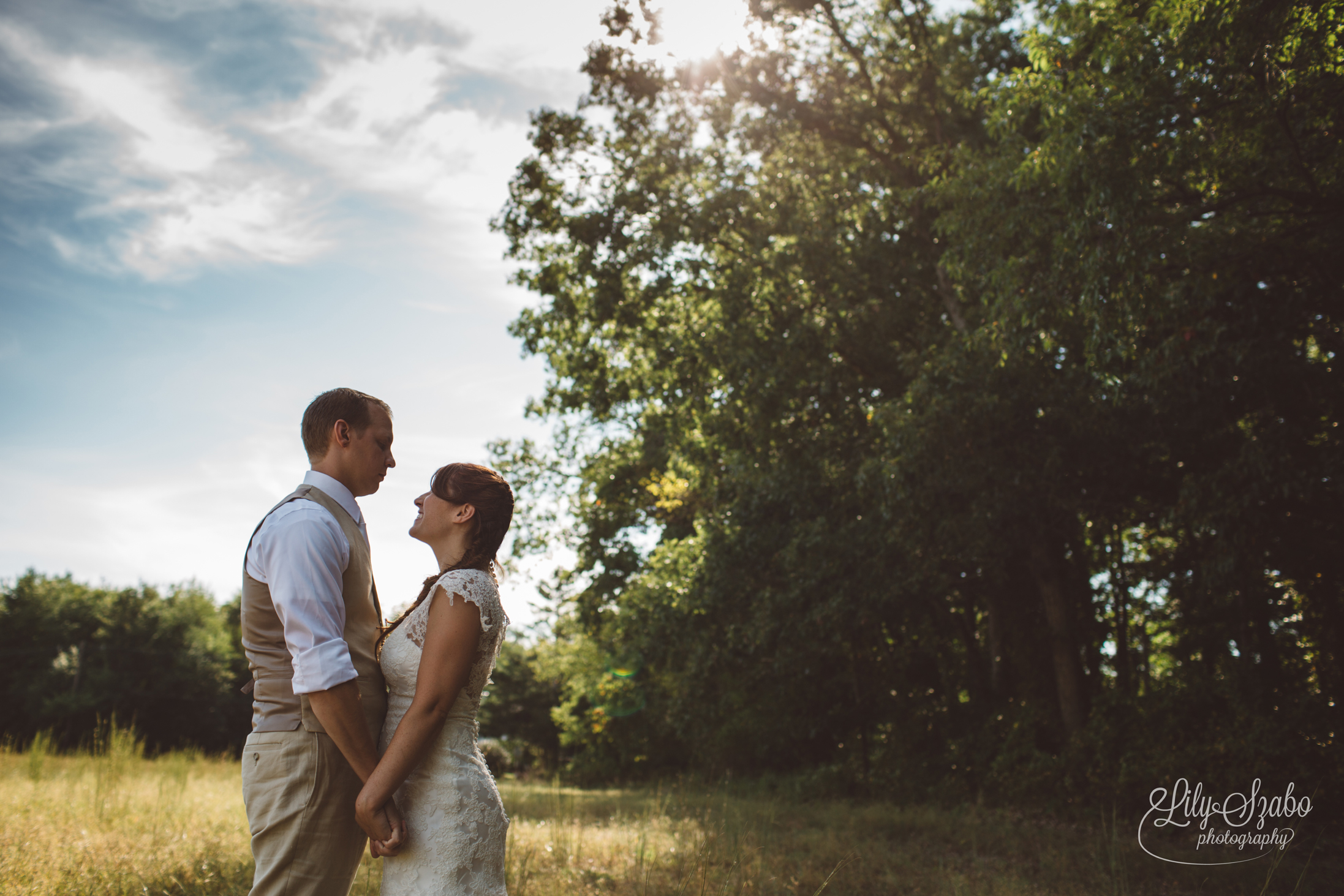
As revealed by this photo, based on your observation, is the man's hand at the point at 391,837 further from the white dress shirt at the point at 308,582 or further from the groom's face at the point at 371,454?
the groom's face at the point at 371,454

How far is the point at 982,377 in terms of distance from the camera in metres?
9.76

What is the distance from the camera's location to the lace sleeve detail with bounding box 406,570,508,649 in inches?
96.0

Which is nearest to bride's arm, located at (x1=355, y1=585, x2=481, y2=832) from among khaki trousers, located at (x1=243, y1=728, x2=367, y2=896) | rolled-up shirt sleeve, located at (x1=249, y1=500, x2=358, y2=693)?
khaki trousers, located at (x1=243, y1=728, x2=367, y2=896)

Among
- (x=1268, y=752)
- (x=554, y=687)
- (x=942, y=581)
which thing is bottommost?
(x=554, y=687)

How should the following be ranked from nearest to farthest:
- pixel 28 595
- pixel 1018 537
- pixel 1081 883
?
1. pixel 1081 883
2. pixel 1018 537
3. pixel 28 595

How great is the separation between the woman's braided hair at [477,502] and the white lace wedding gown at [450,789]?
11cm

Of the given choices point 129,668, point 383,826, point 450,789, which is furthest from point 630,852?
point 129,668

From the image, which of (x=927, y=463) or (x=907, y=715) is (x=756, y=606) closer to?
(x=927, y=463)

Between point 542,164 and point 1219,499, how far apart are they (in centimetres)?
1158

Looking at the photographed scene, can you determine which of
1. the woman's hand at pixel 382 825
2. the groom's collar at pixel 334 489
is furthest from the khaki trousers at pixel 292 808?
the groom's collar at pixel 334 489

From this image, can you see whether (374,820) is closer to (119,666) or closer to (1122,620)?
(1122,620)

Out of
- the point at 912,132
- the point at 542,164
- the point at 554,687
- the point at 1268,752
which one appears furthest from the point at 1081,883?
the point at 554,687

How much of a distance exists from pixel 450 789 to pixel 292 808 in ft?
1.44

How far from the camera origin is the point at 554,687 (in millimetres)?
37062
